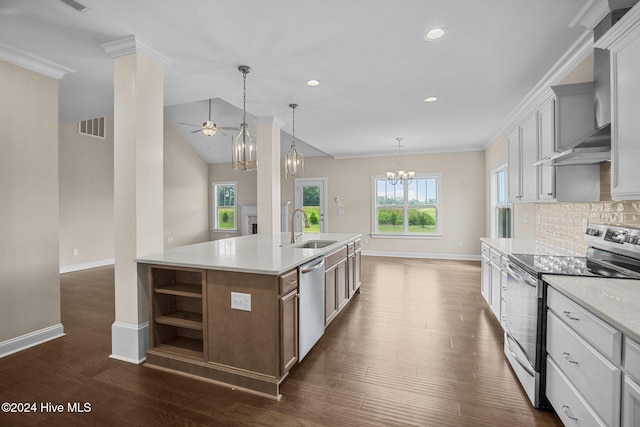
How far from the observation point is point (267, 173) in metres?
4.74

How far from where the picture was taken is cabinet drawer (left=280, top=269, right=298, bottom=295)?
2.08 m

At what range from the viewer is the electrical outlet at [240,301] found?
213 centimetres

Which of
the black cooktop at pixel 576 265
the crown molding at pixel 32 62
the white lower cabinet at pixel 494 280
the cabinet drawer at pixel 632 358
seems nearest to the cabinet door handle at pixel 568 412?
the cabinet drawer at pixel 632 358

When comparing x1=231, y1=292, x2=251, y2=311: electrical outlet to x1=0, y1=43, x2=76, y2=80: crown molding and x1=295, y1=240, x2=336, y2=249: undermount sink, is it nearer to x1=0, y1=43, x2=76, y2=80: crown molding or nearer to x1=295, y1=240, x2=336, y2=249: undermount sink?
x1=295, y1=240, x2=336, y2=249: undermount sink

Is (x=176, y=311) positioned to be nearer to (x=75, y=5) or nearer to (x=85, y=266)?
(x=75, y=5)

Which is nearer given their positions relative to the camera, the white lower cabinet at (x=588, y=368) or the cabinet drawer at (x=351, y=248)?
the white lower cabinet at (x=588, y=368)

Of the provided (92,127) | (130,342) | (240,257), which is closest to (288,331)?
(240,257)

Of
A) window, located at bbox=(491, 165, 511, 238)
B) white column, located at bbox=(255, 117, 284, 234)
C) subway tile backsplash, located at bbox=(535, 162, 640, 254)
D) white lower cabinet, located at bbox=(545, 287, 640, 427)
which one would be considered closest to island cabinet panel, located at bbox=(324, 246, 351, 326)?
white column, located at bbox=(255, 117, 284, 234)

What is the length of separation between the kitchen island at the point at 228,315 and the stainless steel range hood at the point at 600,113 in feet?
6.61

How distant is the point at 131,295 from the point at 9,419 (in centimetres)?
96

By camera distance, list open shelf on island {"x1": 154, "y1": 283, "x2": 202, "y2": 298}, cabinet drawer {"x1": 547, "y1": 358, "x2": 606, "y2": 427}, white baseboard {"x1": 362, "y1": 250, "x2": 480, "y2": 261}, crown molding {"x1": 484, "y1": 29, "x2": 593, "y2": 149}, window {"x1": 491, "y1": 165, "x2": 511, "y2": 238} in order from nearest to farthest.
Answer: cabinet drawer {"x1": 547, "y1": 358, "x2": 606, "y2": 427}
open shelf on island {"x1": 154, "y1": 283, "x2": 202, "y2": 298}
crown molding {"x1": 484, "y1": 29, "x2": 593, "y2": 149}
window {"x1": 491, "y1": 165, "x2": 511, "y2": 238}
white baseboard {"x1": 362, "y1": 250, "x2": 480, "y2": 261}

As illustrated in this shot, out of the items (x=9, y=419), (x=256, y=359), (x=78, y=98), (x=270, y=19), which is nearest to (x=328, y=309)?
(x=256, y=359)

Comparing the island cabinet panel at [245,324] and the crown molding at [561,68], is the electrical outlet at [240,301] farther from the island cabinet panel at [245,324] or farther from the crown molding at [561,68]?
the crown molding at [561,68]

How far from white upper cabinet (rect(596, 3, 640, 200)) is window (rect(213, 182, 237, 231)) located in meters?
8.77
